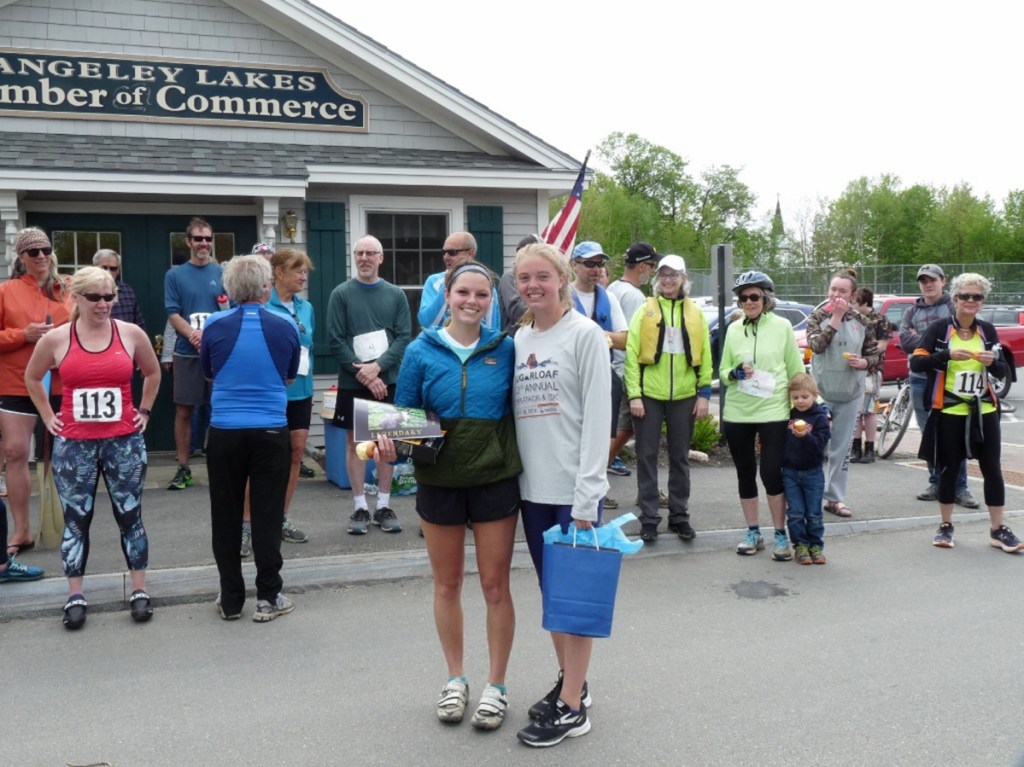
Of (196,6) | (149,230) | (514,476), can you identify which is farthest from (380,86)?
(514,476)

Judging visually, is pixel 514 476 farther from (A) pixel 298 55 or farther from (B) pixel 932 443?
(A) pixel 298 55

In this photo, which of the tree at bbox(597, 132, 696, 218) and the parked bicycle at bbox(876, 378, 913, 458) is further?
the tree at bbox(597, 132, 696, 218)

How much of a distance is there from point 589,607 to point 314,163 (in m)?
6.85

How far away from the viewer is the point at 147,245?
9406mm

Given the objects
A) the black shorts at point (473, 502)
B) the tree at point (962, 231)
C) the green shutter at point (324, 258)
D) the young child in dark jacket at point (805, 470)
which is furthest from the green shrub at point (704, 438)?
the tree at point (962, 231)

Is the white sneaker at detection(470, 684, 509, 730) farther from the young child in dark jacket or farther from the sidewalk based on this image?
the young child in dark jacket

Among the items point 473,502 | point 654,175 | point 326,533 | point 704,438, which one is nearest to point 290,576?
point 326,533

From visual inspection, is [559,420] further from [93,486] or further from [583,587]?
[93,486]

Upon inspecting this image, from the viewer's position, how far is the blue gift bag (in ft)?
12.0

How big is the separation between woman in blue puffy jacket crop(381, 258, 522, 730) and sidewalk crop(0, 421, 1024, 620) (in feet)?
7.74

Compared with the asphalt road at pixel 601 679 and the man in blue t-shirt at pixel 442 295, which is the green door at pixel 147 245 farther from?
the asphalt road at pixel 601 679

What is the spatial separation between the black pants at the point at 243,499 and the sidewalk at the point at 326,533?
56 cm

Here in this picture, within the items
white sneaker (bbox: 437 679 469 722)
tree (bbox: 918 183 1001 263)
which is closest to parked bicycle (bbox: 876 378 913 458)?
white sneaker (bbox: 437 679 469 722)

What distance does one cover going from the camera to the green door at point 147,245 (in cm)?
920
